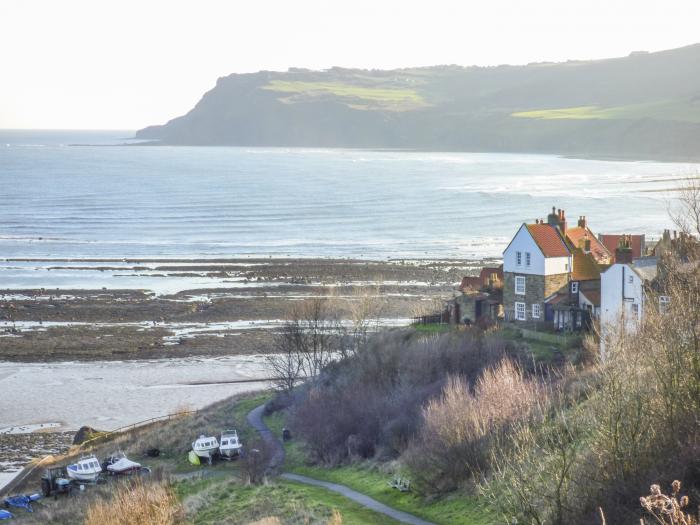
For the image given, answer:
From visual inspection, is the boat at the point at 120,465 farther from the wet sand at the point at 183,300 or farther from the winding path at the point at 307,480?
the wet sand at the point at 183,300

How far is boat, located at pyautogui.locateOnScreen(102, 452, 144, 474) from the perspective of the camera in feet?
119

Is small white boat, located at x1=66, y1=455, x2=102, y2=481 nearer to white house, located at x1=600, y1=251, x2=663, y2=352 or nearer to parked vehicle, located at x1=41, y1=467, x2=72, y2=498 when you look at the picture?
parked vehicle, located at x1=41, y1=467, x2=72, y2=498

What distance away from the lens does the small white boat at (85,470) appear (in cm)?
3584

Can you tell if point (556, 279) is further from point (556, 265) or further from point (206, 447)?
point (206, 447)

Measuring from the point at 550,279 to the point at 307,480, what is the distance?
52.7 ft

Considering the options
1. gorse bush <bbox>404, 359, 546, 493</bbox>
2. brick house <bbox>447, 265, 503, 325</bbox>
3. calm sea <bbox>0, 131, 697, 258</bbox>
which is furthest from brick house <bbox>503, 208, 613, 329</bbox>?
calm sea <bbox>0, 131, 697, 258</bbox>

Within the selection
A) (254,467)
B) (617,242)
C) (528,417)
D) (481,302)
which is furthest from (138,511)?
(617,242)

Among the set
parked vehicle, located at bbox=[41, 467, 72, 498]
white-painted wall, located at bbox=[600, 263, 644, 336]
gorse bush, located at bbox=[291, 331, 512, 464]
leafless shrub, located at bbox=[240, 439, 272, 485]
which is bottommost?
parked vehicle, located at bbox=[41, 467, 72, 498]

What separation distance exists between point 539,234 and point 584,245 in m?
3.44

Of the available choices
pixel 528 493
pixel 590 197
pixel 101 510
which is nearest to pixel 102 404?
pixel 101 510

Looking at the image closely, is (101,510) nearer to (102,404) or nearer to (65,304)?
(102,404)

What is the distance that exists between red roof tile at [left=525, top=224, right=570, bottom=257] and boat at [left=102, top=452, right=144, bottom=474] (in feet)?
61.9

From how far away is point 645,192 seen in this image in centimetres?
15550

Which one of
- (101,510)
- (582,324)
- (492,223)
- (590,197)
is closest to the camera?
(101,510)
